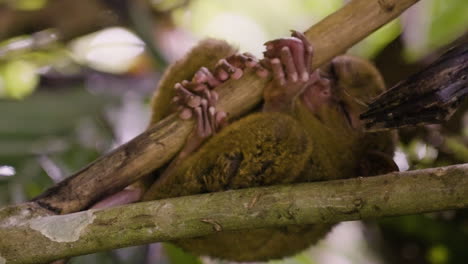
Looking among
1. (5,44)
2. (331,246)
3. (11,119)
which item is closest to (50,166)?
(11,119)

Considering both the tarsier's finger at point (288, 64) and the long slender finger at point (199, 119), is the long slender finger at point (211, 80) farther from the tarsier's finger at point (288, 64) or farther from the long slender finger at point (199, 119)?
the tarsier's finger at point (288, 64)

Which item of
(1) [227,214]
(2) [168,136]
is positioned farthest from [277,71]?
(1) [227,214]

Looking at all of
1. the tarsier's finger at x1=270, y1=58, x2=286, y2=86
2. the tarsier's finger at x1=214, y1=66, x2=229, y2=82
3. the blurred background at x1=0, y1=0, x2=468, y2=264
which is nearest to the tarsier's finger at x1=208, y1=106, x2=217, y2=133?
the tarsier's finger at x1=214, y1=66, x2=229, y2=82

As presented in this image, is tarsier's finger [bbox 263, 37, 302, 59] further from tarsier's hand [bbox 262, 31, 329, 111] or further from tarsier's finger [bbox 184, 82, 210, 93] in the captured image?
tarsier's finger [bbox 184, 82, 210, 93]

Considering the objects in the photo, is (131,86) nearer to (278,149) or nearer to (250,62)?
(250,62)

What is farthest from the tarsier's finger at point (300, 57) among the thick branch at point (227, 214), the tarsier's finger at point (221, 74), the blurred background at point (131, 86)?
the blurred background at point (131, 86)

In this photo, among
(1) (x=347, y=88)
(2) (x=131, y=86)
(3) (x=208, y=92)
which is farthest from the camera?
(2) (x=131, y=86)

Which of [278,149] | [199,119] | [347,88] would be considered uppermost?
[199,119]
